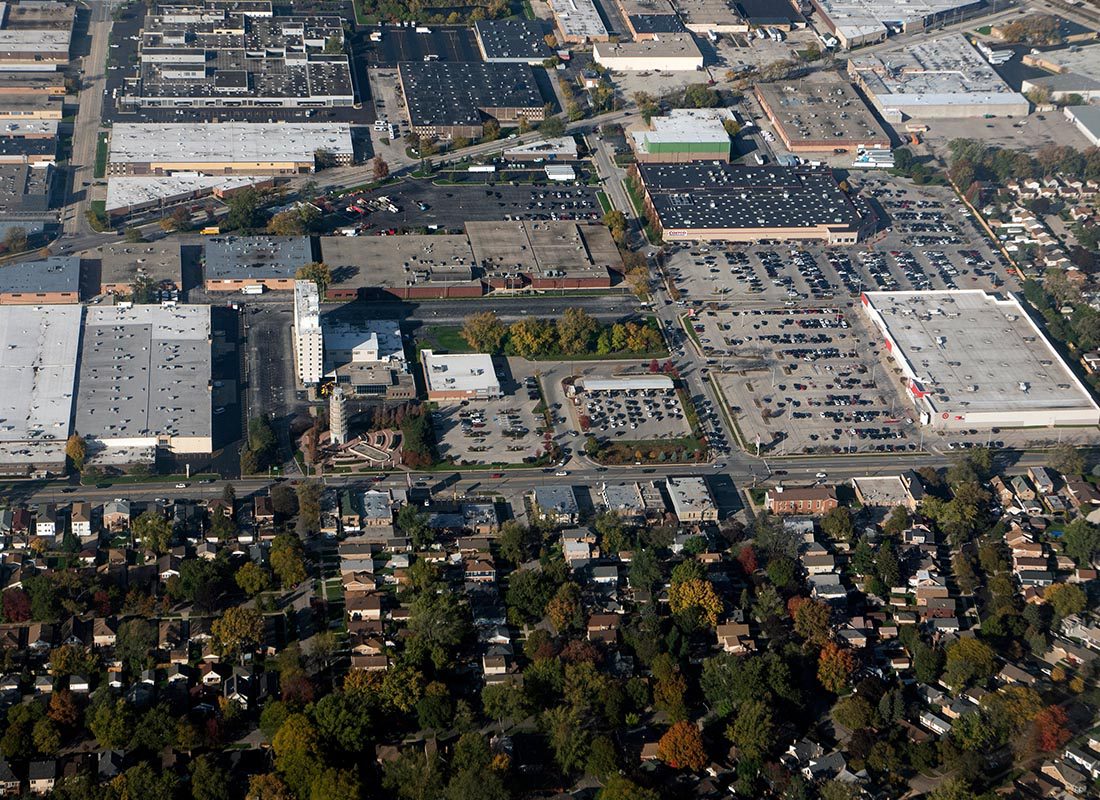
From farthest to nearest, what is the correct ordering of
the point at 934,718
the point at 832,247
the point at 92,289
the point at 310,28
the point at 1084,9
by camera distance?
the point at 1084,9 < the point at 310,28 < the point at 832,247 < the point at 92,289 < the point at 934,718

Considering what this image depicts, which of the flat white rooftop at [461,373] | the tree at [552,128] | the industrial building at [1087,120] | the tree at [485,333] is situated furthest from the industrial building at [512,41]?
the flat white rooftop at [461,373]

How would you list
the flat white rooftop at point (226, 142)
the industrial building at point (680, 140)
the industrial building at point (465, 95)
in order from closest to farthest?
1. the flat white rooftop at point (226, 142)
2. the industrial building at point (680, 140)
3. the industrial building at point (465, 95)

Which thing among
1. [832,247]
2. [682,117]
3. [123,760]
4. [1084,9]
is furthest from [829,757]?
[1084,9]

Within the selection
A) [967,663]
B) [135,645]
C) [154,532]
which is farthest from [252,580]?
[967,663]

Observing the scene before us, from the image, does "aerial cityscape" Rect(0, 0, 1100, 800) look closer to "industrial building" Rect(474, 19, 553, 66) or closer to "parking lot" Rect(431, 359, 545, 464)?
"parking lot" Rect(431, 359, 545, 464)

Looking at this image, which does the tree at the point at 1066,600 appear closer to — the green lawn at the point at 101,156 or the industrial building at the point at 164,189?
the industrial building at the point at 164,189

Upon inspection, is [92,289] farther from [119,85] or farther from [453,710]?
[453,710]

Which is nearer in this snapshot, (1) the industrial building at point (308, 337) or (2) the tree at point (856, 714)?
(2) the tree at point (856, 714)
